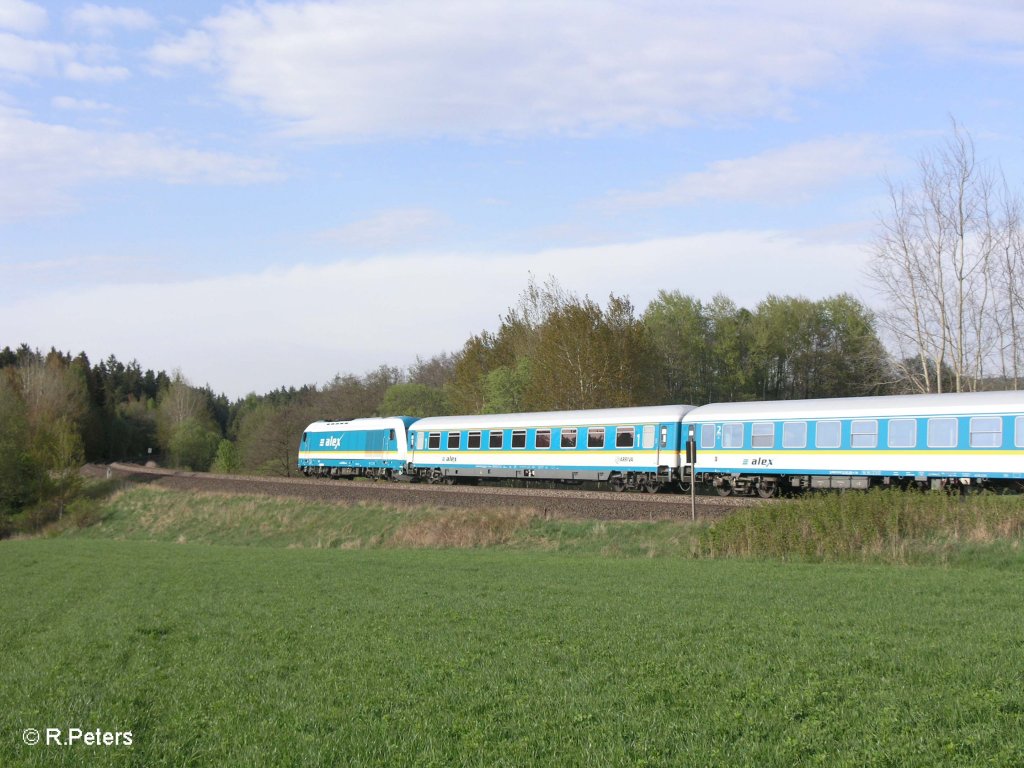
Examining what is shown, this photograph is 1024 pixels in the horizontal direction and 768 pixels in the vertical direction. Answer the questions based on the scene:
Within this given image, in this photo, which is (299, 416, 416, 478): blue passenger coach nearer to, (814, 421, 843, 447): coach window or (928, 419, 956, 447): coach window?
(814, 421, 843, 447): coach window

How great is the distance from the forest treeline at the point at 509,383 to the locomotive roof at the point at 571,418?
40.6ft

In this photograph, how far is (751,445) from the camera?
98.7 feet

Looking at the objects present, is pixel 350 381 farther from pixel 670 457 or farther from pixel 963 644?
pixel 963 644

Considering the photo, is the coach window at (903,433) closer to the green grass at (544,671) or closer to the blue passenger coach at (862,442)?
the blue passenger coach at (862,442)

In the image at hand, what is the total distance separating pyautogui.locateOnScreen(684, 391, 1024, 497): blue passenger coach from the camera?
2456 centimetres

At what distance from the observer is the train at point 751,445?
82.0 feet

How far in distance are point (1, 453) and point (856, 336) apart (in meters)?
64.0

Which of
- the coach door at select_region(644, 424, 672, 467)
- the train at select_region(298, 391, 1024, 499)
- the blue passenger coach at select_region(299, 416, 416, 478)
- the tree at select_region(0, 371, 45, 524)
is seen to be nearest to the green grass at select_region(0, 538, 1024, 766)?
the train at select_region(298, 391, 1024, 499)

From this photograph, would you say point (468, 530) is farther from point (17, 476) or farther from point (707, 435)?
point (17, 476)

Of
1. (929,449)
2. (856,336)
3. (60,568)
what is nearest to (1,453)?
(60,568)

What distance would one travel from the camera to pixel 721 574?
17328 millimetres

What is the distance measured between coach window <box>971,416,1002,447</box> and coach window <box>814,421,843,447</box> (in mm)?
3834

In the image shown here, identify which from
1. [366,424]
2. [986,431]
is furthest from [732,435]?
[366,424]

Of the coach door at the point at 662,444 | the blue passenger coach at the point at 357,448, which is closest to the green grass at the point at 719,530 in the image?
the coach door at the point at 662,444
